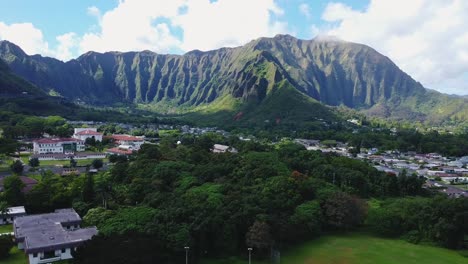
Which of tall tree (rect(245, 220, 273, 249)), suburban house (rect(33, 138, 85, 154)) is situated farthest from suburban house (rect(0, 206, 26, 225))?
suburban house (rect(33, 138, 85, 154))

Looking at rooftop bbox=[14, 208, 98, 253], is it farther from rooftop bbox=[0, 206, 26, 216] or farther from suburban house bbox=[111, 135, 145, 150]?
suburban house bbox=[111, 135, 145, 150]

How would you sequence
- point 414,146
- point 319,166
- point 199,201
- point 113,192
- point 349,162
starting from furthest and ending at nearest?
point 414,146, point 349,162, point 319,166, point 113,192, point 199,201

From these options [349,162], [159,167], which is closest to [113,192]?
[159,167]

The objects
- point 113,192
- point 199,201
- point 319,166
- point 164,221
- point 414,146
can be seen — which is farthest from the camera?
point 414,146

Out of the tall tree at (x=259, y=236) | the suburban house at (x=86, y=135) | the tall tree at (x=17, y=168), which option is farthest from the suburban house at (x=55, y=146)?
the tall tree at (x=259, y=236)

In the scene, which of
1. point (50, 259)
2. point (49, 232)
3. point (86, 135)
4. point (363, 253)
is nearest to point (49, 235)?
point (49, 232)

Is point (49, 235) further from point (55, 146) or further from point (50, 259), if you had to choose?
point (55, 146)

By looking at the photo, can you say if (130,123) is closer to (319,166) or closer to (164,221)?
(319,166)

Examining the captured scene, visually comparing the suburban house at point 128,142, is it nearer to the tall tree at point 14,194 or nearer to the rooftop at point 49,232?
the tall tree at point 14,194
